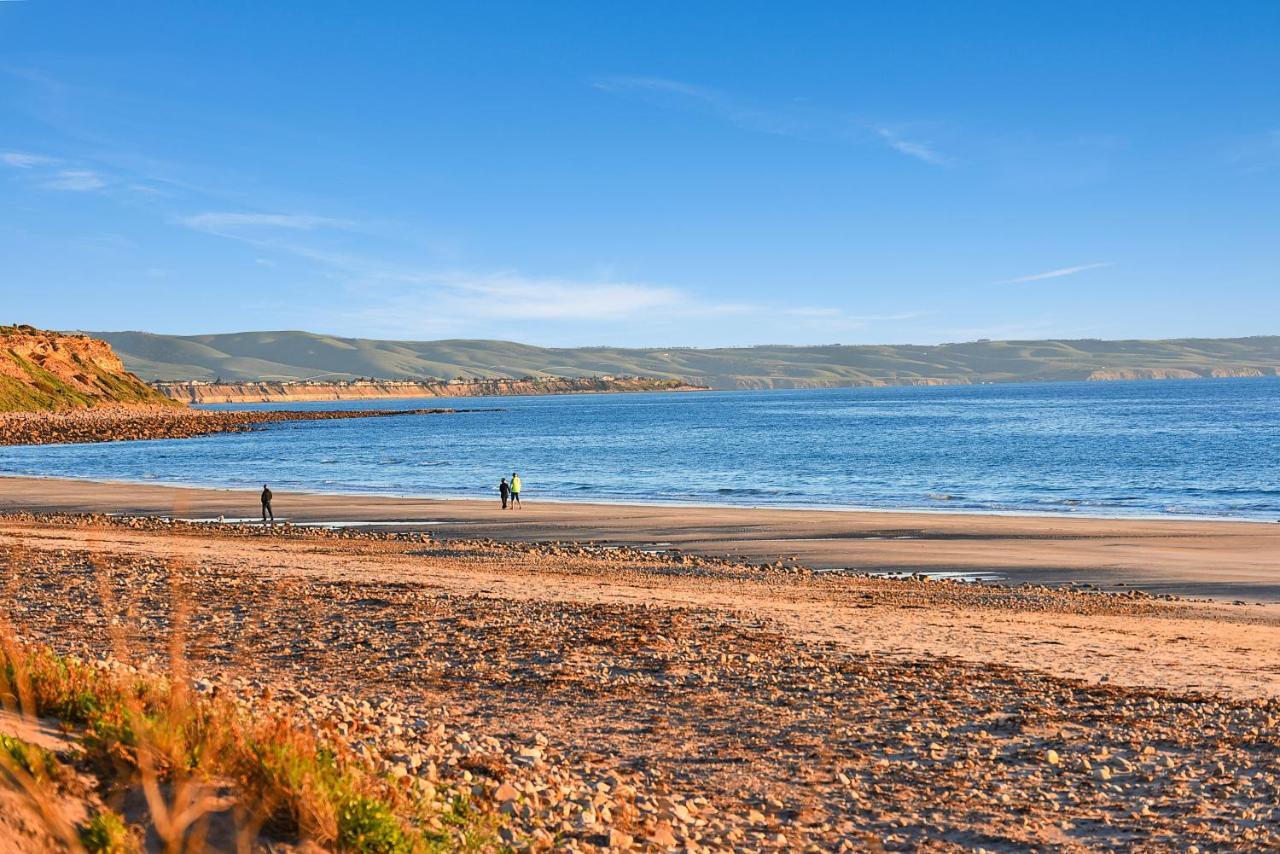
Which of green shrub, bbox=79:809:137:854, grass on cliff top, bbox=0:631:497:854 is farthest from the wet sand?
green shrub, bbox=79:809:137:854

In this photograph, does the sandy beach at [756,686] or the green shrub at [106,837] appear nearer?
the green shrub at [106,837]

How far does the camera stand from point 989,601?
62.8 feet

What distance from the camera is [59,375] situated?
143875 millimetres

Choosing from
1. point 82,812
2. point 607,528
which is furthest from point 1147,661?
point 607,528

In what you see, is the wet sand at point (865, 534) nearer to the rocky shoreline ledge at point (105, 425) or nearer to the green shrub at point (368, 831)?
the green shrub at point (368, 831)

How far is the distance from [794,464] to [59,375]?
116m

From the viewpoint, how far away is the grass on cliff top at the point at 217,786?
5160mm

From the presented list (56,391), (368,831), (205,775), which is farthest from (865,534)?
(56,391)

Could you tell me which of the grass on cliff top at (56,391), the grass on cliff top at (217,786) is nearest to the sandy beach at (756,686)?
the grass on cliff top at (217,786)

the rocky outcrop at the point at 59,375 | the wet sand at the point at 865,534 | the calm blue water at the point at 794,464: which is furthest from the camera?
the rocky outcrop at the point at 59,375

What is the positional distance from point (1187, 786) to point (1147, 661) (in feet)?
17.3

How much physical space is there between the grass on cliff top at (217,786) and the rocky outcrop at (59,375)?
131 meters

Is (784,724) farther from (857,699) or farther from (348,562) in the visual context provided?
(348,562)

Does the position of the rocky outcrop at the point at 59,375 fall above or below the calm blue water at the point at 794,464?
above
